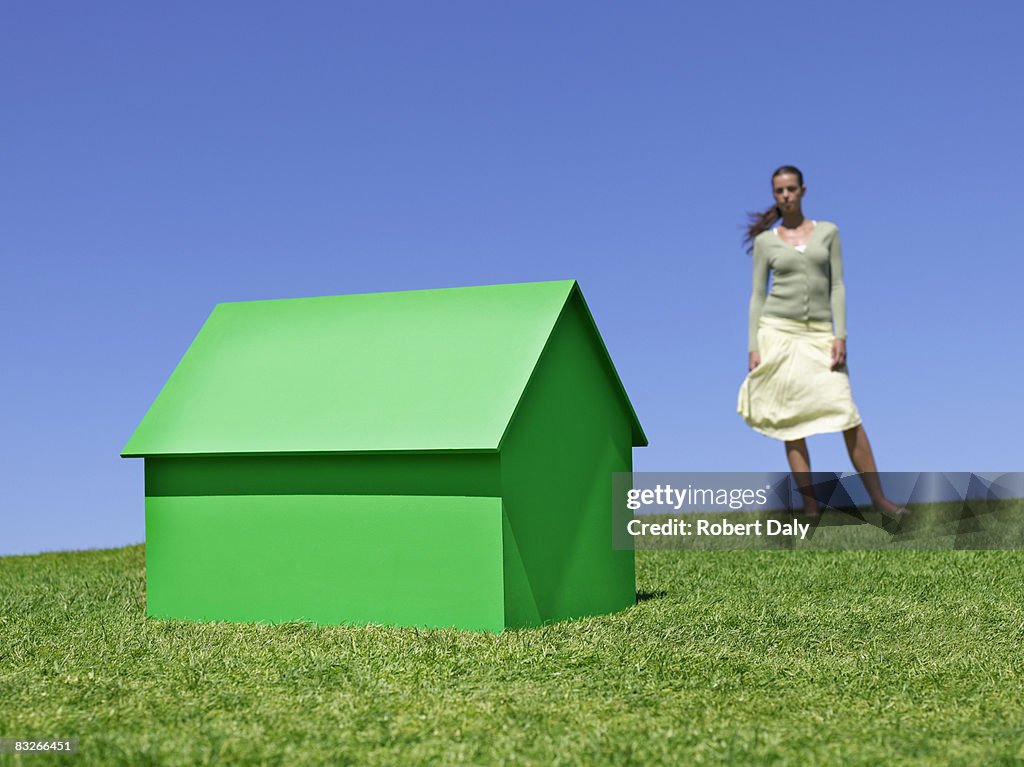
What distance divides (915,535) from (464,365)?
681 centimetres

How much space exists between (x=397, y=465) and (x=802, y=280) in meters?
4.31

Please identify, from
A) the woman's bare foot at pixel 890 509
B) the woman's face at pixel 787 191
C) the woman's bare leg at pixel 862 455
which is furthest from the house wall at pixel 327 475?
the woman's bare foot at pixel 890 509

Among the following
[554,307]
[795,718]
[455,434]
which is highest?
[554,307]

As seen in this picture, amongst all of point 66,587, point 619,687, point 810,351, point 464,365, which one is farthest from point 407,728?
point 66,587

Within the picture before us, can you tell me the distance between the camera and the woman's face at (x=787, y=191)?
31.4 ft

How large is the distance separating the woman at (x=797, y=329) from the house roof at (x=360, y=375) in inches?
60.2

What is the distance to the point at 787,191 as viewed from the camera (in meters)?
9.63

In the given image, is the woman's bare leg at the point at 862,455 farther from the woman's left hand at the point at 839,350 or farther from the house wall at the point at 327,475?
the house wall at the point at 327,475

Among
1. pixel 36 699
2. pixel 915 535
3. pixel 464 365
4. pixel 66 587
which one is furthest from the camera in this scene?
pixel 915 535

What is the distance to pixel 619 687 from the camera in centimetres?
602

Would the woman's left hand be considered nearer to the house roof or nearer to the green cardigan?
the green cardigan

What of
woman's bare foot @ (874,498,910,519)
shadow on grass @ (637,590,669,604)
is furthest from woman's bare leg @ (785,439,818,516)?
shadow on grass @ (637,590,669,604)

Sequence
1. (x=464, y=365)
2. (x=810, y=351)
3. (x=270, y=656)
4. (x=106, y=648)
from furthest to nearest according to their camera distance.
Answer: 1. (x=810, y=351)
2. (x=464, y=365)
3. (x=106, y=648)
4. (x=270, y=656)

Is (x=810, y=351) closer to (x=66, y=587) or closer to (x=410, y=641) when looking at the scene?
(x=410, y=641)
